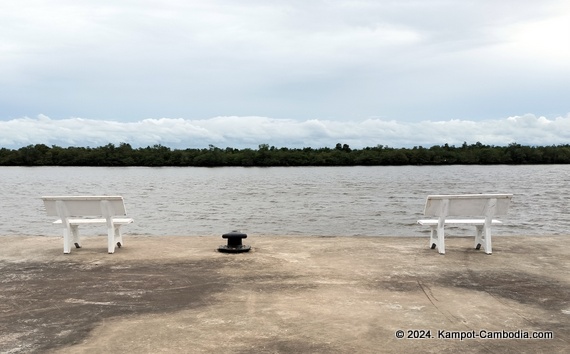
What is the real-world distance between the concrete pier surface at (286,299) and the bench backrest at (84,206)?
680mm

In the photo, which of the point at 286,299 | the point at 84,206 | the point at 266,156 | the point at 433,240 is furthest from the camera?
the point at 266,156

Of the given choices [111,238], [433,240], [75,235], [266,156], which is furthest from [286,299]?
[266,156]

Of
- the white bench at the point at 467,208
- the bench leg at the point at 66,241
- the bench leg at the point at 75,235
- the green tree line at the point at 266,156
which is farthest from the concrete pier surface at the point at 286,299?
the green tree line at the point at 266,156

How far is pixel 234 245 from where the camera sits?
888 centimetres

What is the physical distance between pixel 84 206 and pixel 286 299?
4.34 m

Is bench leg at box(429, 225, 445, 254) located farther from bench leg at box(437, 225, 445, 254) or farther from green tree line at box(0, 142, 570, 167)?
green tree line at box(0, 142, 570, 167)

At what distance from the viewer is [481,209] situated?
29.1 ft

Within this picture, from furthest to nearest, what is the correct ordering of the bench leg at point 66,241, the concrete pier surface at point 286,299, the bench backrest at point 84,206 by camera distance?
the bench leg at point 66,241
the bench backrest at point 84,206
the concrete pier surface at point 286,299

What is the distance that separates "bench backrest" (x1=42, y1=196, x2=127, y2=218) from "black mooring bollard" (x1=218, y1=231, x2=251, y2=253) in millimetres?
1704

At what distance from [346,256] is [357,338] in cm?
376

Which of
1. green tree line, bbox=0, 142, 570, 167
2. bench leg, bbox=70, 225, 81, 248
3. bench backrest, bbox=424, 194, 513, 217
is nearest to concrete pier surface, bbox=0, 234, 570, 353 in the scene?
bench leg, bbox=70, 225, 81, 248

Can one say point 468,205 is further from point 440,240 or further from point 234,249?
point 234,249

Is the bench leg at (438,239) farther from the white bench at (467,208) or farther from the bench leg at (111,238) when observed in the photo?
the bench leg at (111,238)

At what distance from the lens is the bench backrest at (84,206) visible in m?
8.60
